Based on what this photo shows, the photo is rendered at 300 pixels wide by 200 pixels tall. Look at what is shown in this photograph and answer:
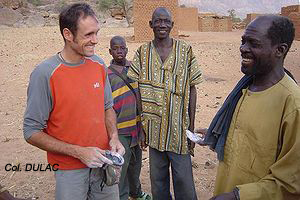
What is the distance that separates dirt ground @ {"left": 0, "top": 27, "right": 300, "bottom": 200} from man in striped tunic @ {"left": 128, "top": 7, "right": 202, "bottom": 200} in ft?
3.54

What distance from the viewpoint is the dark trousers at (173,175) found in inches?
116

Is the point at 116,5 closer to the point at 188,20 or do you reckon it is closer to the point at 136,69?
the point at 188,20

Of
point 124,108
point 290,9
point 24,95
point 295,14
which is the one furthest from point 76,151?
point 290,9

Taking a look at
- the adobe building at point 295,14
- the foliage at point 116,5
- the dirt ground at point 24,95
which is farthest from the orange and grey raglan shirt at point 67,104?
the foliage at point 116,5

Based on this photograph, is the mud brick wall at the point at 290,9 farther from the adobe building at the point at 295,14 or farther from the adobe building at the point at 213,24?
the adobe building at the point at 213,24

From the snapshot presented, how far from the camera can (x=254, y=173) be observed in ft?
5.29

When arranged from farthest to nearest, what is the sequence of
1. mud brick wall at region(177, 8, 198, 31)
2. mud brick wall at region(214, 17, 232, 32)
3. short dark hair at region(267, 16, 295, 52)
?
1. mud brick wall at region(214, 17, 232, 32)
2. mud brick wall at region(177, 8, 198, 31)
3. short dark hair at region(267, 16, 295, 52)

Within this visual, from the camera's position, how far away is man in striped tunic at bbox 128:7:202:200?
2850 mm

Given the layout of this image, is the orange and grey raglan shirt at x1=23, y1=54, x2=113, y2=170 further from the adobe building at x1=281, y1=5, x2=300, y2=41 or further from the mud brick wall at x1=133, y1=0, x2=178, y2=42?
the adobe building at x1=281, y1=5, x2=300, y2=41

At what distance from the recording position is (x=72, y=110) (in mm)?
2047

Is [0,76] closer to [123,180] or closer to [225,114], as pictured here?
[123,180]

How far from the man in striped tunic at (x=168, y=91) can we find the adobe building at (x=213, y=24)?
22900 mm

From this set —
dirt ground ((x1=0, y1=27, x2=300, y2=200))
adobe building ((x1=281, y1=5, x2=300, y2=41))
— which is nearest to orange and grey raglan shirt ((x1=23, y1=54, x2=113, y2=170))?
dirt ground ((x1=0, y1=27, x2=300, y2=200))

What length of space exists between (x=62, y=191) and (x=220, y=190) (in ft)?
3.04
